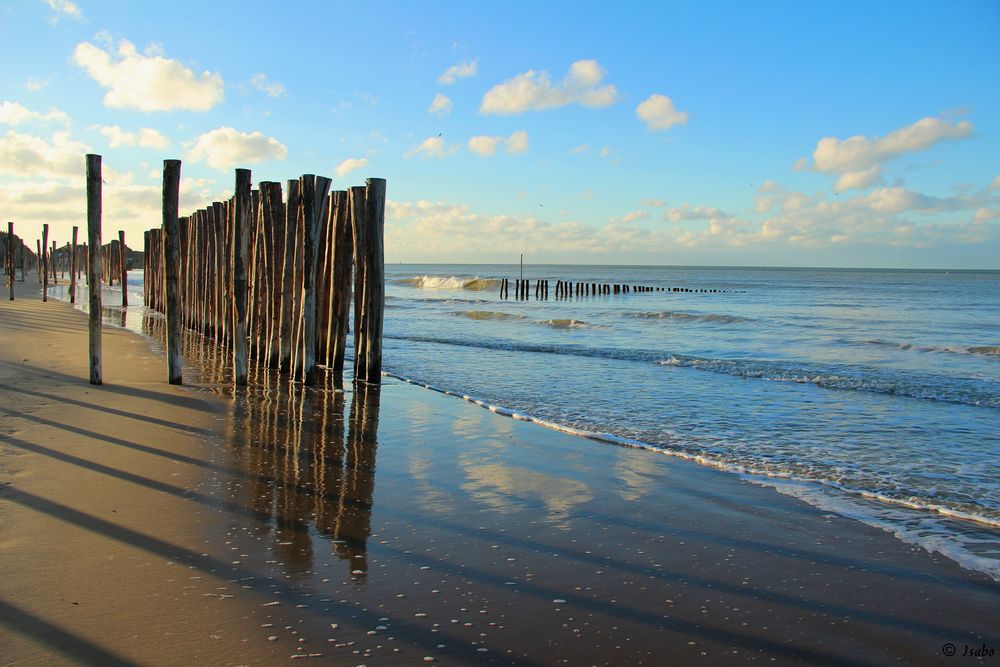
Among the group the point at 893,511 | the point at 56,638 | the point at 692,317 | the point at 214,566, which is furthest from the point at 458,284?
the point at 56,638

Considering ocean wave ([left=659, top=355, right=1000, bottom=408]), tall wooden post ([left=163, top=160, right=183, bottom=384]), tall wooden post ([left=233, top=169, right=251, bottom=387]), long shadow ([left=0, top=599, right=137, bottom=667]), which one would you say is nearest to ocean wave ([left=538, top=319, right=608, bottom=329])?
ocean wave ([left=659, top=355, right=1000, bottom=408])

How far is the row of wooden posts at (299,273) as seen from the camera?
28.6ft

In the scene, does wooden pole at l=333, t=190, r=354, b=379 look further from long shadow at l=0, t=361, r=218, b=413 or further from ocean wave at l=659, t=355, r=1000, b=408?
ocean wave at l=659, t=355, r=1000, b=408

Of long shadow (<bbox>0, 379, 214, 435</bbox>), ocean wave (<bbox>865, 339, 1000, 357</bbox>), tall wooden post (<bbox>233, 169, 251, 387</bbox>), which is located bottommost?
long shadow (<bbox>0, 379, 214, 435</bbox>)

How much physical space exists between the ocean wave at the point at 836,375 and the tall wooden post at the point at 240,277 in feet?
24.5

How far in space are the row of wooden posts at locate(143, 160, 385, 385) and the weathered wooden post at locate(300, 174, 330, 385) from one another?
0.01 metres

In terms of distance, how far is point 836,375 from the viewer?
12.3 m

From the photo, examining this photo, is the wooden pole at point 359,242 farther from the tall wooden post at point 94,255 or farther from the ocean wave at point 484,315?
the ocean wave at point 484,315

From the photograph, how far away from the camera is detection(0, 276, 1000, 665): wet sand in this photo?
9.46ft

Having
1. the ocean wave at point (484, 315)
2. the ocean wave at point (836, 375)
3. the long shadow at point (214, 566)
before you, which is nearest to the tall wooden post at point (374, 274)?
the long shadow at point (214, 566)

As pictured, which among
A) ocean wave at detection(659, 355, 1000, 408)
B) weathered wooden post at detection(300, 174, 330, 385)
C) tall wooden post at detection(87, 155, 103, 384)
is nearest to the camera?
tall wooden post at detection(87, 155, 103, 384)

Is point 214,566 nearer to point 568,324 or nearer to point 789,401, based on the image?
point 789,401

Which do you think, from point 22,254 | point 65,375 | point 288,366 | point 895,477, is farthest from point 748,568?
point 22,254

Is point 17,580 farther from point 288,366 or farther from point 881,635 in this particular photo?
point 288,366
